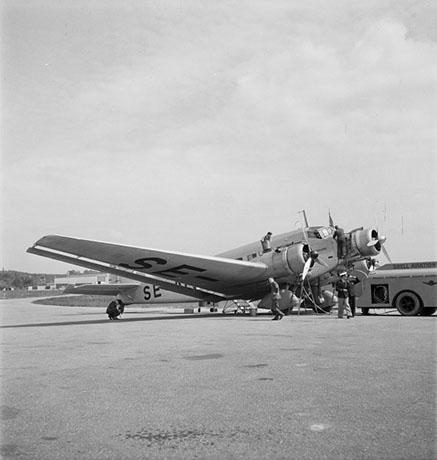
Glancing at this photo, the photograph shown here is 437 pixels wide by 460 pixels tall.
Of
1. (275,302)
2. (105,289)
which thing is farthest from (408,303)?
(105,289)

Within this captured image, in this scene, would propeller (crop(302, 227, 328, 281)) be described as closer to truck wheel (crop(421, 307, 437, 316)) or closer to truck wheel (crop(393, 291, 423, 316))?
truck wheel (crop(393, 291, 423, 316))

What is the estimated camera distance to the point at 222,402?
565cm

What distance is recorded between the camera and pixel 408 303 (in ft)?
68.9

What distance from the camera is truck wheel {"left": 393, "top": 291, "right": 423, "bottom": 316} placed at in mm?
20688

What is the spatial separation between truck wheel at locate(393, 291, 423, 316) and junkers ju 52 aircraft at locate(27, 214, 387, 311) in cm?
189

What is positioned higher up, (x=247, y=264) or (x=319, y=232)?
(x=319, y=232)

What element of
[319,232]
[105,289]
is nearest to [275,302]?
[319,232]

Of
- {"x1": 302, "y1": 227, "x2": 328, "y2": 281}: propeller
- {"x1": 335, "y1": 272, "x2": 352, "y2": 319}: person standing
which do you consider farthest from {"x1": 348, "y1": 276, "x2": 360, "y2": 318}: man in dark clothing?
{"x1": 335, "y1": 272, "x2": 352, "y2": 319}: person standing

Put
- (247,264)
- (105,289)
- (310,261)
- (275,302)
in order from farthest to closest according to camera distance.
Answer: (105,289)
(247,264)
(310,261)
(275,302)

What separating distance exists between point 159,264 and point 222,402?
14.8 metres

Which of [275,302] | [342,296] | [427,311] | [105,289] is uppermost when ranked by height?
[105,289]

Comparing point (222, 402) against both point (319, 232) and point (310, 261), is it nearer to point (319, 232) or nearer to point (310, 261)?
point (310, 261)

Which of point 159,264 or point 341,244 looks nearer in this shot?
point 159,264

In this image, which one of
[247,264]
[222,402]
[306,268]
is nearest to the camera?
[222,402]
